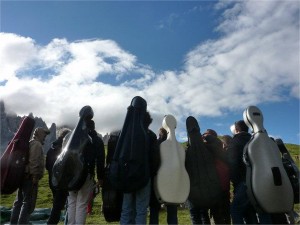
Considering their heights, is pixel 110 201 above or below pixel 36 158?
below

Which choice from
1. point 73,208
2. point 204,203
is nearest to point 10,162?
point 73,208

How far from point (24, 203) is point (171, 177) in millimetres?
4142

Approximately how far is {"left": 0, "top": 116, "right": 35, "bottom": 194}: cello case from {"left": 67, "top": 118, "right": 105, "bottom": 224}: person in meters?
1.81

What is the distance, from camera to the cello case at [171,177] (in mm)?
7188

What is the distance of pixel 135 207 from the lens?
23.6 ft

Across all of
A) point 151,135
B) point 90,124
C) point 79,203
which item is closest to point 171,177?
point 151,135

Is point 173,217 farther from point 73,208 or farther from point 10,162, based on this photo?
point 10,162

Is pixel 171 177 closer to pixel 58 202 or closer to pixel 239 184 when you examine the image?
pixel 239 184

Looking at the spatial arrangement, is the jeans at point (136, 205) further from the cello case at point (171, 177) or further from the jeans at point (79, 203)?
the jeans at point (79, 203)

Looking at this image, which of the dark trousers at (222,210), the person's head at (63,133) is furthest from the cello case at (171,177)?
the person's head at (63,133)

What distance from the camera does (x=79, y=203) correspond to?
7566mm

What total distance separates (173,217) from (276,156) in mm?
2603

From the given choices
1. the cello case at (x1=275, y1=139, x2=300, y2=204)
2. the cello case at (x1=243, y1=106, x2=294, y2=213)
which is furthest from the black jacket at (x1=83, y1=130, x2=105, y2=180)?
the cello case at (x1=275, y1=139, x2=300, y2=204)

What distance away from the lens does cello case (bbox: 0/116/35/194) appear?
852cm
